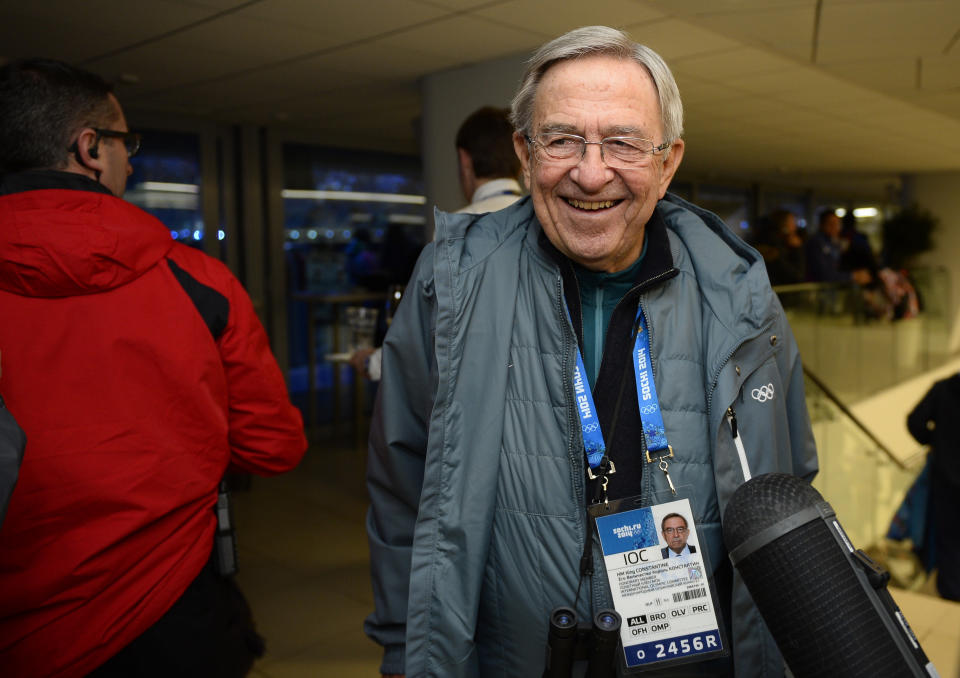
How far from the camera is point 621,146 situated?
1.14 m


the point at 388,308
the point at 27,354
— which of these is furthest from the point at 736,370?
the point at 388,308

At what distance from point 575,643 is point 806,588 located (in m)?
0.48

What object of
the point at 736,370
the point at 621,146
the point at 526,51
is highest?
the point at 526,51

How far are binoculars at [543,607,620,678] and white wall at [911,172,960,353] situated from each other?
1279 centimetres

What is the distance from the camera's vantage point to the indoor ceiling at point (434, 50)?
10.6 feet

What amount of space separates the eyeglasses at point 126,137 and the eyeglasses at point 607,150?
2.80 feet

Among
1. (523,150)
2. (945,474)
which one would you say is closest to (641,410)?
(523,150)

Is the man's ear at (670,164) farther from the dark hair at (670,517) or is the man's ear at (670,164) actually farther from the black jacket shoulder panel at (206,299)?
the black jacket shoulder panel at (206,299)

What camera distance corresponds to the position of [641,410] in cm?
111

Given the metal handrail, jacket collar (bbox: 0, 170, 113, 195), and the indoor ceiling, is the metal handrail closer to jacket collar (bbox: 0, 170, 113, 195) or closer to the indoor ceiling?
the indoor ceiling

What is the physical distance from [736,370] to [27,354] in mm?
1121

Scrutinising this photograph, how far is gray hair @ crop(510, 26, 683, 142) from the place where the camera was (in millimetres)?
1135

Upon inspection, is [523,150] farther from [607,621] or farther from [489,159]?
[489,159]

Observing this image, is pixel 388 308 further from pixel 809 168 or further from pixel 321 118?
pixel 809 168
